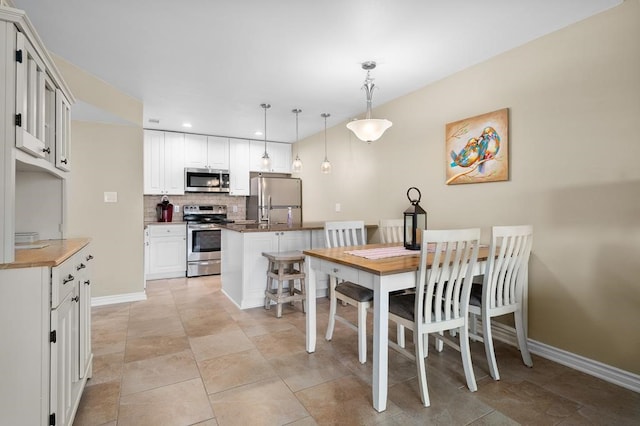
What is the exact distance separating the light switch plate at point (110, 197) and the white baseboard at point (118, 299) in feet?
3.58

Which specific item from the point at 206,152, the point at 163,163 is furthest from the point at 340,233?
the point at 163,163

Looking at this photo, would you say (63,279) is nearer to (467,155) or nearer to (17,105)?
(17,105)

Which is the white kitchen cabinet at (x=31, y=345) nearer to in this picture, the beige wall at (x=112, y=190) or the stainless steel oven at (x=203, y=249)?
the beige wall at (x=112, y=190)

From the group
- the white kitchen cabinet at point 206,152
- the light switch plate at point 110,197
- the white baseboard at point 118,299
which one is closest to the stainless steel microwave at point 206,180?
the white kitchen cabinet at point 206,152

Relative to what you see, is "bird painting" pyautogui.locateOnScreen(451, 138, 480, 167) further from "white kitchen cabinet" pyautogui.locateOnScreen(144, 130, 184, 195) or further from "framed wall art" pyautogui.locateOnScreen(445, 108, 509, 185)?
"white kitchen cabinet" pyautogui.locateOnScreen(144, 130, 184, 195)

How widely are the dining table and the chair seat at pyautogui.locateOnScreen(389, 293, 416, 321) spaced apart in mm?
159

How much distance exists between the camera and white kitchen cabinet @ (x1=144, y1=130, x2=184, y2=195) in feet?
16.4

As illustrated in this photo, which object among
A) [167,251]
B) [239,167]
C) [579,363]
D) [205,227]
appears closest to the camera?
[579,363]

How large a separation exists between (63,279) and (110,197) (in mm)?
2624

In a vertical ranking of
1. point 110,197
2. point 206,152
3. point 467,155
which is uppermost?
point 206,152

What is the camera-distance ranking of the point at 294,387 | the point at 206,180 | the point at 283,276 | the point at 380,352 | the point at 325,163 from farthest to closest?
the point at 206,180 < the point at 325,163 < the point at 283,276 < the point at 294,387 < the point at 380,352

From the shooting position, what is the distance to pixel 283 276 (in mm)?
3291

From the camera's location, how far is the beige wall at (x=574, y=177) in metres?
1.97

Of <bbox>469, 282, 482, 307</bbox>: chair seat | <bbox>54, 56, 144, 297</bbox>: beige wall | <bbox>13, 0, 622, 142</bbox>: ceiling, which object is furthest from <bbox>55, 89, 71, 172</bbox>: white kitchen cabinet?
<bbox>469, 282, 482, 307</bbox>: chair seat
